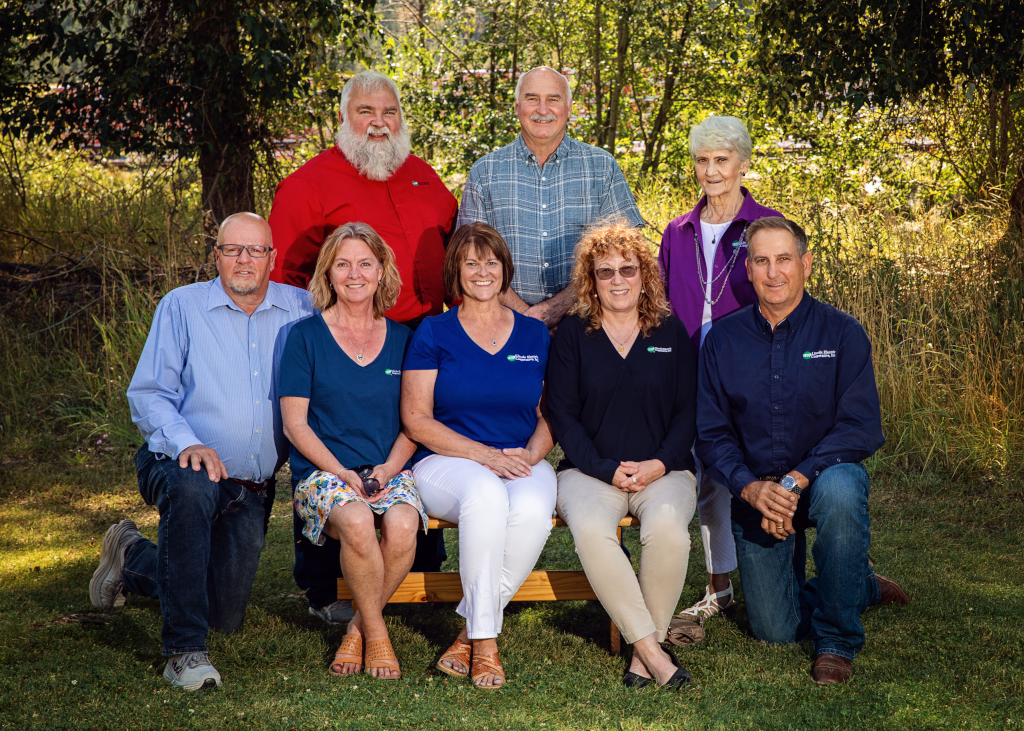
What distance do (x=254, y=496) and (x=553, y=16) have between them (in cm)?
1045

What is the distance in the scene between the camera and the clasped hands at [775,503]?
141 inches

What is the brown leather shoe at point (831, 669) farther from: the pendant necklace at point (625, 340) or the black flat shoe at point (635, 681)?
the pendant necklace at point (625, 340)

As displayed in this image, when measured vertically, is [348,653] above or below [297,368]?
below

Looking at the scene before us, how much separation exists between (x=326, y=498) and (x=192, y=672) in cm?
78

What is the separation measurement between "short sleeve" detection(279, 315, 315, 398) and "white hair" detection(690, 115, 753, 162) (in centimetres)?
194

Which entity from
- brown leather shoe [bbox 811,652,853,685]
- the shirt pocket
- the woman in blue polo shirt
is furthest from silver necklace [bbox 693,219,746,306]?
brown leather shoe [bbox 811,652,853,685]

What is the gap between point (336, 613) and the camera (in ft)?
13.7

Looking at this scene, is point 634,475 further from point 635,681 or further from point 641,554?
point 635,681

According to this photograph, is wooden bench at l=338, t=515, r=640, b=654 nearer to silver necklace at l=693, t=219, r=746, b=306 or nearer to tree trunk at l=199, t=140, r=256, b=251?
A: silver necklace at l=693, t=219, r=746, b=306

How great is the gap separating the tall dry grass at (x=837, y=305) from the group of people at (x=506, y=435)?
279 centimetres

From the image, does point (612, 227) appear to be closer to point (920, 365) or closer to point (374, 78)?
point (374, 78)

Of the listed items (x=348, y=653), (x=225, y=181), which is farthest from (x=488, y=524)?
(x=225, y=181)

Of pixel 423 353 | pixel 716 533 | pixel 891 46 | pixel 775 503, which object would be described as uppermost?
pixel 891 46

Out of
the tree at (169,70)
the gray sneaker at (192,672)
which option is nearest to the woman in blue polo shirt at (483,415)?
the gray sneaker at (192,672)
